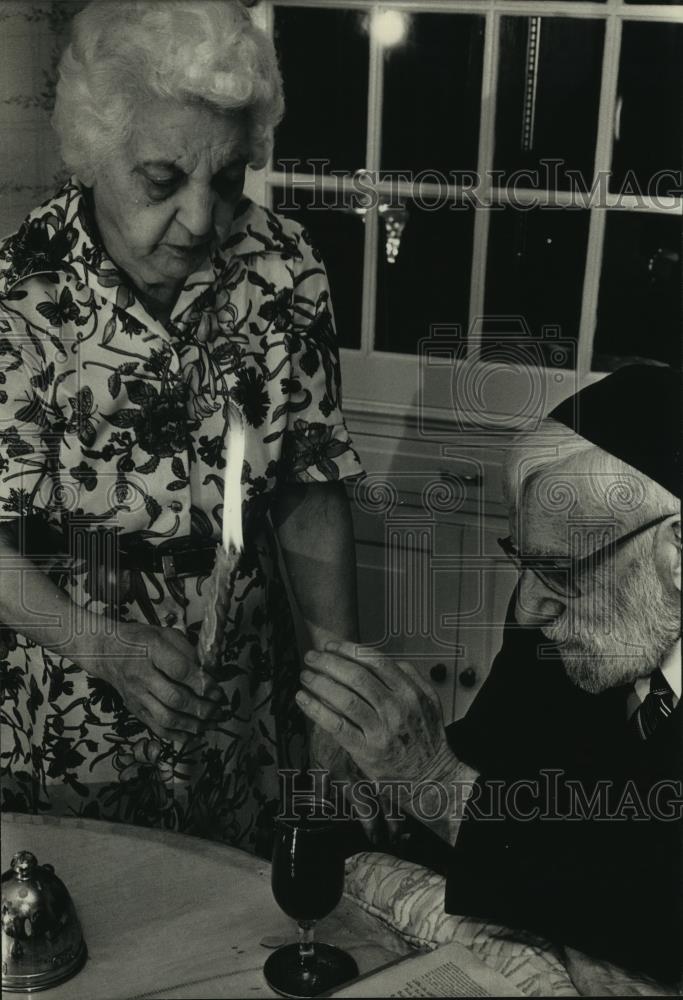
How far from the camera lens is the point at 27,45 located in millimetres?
1344

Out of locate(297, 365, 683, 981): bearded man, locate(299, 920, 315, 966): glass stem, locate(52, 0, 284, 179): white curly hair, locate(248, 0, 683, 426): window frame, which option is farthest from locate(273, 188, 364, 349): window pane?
locate(299, 920, 315, 966): glass stem

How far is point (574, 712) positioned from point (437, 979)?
373mm

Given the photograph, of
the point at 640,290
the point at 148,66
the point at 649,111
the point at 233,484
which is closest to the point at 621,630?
the point at 640,290

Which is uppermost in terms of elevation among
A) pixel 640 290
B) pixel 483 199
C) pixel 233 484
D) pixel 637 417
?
pixel 483 199

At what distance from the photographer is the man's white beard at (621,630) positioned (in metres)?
1.36

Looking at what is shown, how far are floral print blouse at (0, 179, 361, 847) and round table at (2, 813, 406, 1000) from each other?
88 millimetres

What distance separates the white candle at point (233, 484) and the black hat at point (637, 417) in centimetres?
42

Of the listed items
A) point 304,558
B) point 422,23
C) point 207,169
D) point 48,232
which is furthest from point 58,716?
point 422,23

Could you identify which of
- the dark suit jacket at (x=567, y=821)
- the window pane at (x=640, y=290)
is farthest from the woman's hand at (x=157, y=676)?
the window pane at (x=640, y=290)

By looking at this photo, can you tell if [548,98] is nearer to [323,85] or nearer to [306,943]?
[323,85]

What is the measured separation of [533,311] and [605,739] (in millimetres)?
571

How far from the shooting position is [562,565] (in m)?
1.40

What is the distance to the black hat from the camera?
1.35 metres

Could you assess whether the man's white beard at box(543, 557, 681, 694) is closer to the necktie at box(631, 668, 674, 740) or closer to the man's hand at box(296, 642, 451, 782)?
the necktie at box(631, 668, 674, 740)
